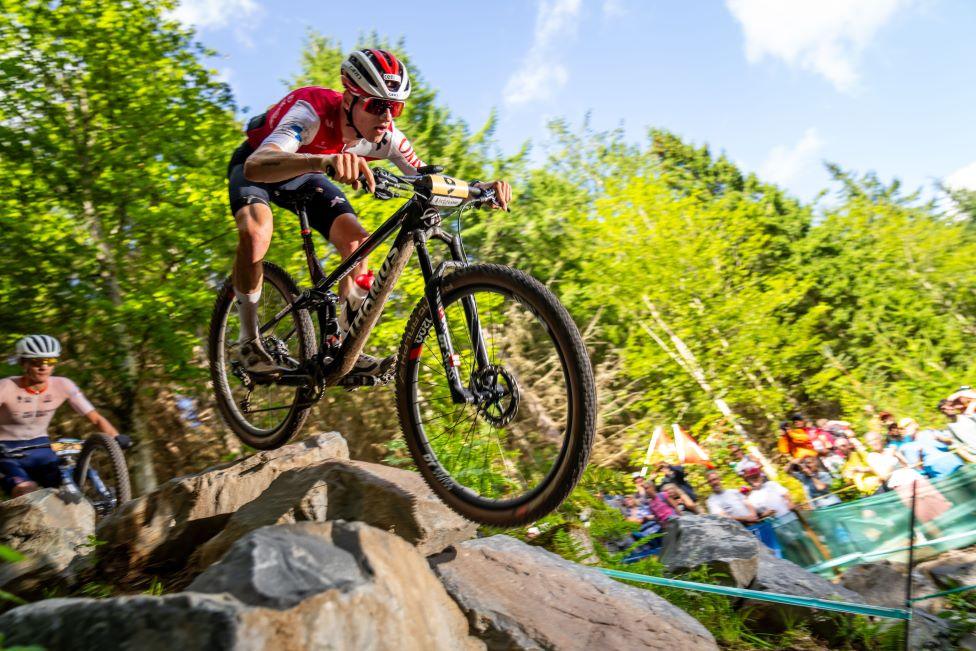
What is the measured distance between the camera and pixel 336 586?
246 cm

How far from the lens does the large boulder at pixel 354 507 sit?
3.82 m

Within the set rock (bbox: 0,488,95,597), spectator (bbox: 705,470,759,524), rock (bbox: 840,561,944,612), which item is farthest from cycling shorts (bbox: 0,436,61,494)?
spectator (bbox: 705,470,759,524)

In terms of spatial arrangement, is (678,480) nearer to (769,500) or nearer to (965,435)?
(769,500)

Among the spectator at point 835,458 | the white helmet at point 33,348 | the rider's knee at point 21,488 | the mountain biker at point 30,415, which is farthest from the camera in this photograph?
the spectator at point 835,458

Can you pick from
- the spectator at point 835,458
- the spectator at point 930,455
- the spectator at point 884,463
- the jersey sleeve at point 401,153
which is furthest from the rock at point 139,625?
the spectator at point 835,458

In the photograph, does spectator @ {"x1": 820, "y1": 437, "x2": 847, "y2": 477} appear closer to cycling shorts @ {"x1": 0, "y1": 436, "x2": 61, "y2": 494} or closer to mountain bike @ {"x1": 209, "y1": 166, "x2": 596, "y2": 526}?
mountain bike @ {"x1": 209, "y1": 166, "x2": 596, "y2": 526}

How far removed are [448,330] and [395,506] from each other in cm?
107

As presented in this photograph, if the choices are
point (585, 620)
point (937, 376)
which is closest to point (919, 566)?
point (585, 620)

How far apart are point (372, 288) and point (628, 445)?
1570cm

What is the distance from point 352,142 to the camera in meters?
4.12

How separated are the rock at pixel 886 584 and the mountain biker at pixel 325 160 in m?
3.61

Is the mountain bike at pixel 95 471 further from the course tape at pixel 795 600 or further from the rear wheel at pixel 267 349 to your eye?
the course tape at pixel 795 600

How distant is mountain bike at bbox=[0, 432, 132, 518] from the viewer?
21.7 feet

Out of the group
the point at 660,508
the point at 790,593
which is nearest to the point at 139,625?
the point at 790,593
